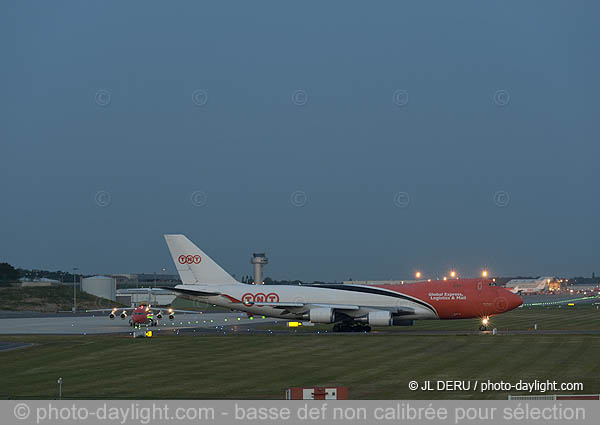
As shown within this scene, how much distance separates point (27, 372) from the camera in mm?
43125

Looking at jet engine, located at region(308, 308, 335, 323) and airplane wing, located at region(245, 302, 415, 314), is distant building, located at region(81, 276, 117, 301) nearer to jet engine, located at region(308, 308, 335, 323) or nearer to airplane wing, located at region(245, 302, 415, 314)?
airplane wing, located at region(245, 302, 415, 314)

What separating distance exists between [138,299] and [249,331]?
97.1 metres

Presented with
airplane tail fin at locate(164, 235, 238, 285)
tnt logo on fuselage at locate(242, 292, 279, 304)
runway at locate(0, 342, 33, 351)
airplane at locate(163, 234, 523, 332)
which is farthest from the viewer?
airplane tail fin at locate(164, 235, 238, 285)

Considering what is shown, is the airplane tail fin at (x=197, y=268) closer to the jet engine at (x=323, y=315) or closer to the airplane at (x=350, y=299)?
the airplane at (x=350, y=299)

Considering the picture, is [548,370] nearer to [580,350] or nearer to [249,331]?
[580,350]

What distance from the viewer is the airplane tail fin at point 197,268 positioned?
76.4 m

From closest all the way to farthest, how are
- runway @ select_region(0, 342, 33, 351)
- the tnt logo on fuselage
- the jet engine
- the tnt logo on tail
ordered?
runway @ select_region(0, 342, 33, 351) → the jet engine → the tnt logo on fuselage → the tnt logo on tail

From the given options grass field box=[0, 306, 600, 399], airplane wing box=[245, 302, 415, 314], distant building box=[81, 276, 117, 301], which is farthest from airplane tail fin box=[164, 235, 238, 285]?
distant building box=[81, 276, 117, 301]

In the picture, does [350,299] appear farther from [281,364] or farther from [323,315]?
[281,364]

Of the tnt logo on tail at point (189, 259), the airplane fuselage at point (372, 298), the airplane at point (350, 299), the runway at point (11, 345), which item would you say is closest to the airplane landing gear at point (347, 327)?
the airplane at point (350, 299)

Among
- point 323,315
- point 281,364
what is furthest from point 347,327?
point 281,364

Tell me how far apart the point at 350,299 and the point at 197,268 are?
15160 millimetres

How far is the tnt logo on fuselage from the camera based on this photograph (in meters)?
73.6

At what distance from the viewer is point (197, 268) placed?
76.7 m
